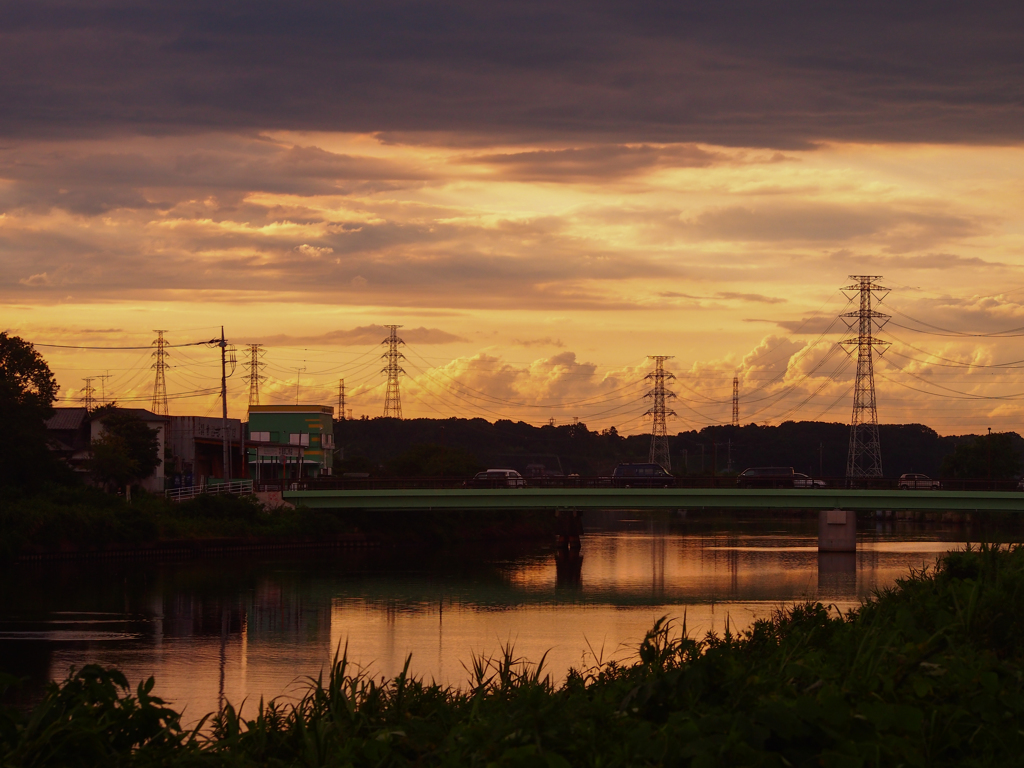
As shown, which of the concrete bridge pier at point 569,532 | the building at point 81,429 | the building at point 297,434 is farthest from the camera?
the building at point 297,434

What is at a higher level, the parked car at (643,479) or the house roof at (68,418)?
the house roof at (68,418)

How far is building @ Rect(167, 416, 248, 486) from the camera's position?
91.4m

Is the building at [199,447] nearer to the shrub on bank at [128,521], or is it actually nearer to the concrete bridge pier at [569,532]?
the shrub on bank at [128,521]

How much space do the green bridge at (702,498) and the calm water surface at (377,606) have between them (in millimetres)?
3668

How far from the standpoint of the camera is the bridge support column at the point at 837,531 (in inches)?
2805

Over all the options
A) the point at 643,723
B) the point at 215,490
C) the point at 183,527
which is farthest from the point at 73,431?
the point at 643,723

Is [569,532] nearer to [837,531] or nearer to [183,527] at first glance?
[837,531]

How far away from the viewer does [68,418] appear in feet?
292

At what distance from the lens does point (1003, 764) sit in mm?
7734

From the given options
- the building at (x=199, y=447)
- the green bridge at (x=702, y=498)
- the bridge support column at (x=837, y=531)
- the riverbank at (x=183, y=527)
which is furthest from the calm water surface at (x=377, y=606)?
the building at (x=199, y=447)

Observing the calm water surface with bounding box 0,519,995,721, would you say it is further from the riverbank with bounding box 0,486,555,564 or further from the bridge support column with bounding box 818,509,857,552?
the riverbank with bounding box 0,486,555,564

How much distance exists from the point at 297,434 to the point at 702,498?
5688 centimetres

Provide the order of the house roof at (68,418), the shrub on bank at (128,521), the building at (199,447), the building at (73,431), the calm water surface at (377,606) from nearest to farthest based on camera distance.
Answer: the calm water surface at (377,606) → the shrub on bank at (128,521) → the building at (73,431) → the house roof at (68,418) → the building at (199,447)

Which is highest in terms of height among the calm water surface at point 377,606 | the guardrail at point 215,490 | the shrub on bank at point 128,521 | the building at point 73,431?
the building at point 73,431
